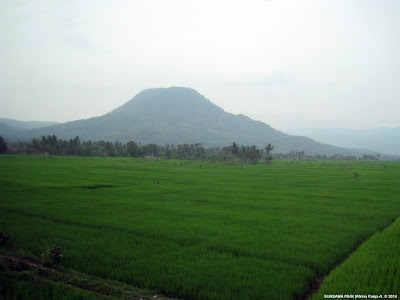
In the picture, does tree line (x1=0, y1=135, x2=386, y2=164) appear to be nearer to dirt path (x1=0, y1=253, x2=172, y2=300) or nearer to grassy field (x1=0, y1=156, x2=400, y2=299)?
grassy field (x1=0, y1=156, x2=400, y2=299)

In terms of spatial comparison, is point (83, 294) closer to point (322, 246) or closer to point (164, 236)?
point (164, 236)

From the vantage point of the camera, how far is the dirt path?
645cm

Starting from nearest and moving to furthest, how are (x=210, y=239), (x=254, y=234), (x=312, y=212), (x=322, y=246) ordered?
(x=322, y=246) < (x=210, y=239) < (x=254, y=234) < (x=312, y=212)

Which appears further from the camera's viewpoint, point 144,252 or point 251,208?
point 251,208

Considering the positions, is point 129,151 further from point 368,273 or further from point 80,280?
point 368,273

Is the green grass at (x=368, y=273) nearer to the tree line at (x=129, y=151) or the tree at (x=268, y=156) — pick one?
the tree at (x=268, y=156)

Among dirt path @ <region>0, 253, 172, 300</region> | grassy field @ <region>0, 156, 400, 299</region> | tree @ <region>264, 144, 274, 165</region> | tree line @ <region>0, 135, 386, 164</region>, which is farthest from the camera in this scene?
tree line @ <region>0, 135, 386, 164</region>

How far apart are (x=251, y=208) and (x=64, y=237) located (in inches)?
432

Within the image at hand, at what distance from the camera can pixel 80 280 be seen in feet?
22.7

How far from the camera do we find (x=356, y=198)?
21.6 metres

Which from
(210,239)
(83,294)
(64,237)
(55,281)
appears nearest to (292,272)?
(210,239)

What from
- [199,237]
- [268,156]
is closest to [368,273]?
[199,237]

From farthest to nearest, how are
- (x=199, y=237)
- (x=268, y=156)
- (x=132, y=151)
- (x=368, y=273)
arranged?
1. (x=132, y=151)
2. (x=268, y=156)
3. (x=199, y=237)
4. (x=368, y=273)

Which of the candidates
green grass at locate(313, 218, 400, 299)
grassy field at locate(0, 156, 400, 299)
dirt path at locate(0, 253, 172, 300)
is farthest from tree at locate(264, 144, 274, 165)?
dirt path at locate(0, 253, 172, 300)
